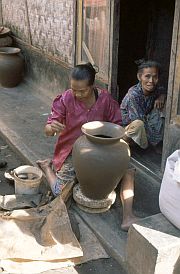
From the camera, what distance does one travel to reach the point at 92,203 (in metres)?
4.02

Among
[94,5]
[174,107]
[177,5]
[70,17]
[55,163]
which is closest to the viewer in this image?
[177,5]

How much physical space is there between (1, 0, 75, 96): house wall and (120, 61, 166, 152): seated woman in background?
4.86 feet

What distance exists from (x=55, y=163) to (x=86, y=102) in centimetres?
80

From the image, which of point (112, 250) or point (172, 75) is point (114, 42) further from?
point (112, 250)

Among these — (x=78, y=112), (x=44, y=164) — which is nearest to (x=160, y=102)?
(x=78, y=112)

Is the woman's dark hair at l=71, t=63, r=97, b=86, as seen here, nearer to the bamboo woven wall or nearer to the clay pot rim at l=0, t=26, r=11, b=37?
the bamboo woven wall

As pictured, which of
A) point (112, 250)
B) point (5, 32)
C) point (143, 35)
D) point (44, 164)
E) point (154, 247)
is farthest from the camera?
point (5, 32)

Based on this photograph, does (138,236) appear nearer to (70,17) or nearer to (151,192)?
(151,192)

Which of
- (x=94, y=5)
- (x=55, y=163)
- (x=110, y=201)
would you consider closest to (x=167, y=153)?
(x=110, y=201)

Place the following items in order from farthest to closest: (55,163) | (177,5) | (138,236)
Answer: (55,163), (177,5), (138,236)

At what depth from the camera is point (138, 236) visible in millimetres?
3256

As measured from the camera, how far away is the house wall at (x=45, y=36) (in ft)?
22.2

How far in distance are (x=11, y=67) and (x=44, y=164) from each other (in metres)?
4.00

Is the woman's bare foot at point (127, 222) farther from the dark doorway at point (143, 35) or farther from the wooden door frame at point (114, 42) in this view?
the dark doorway at point (143, 35)
